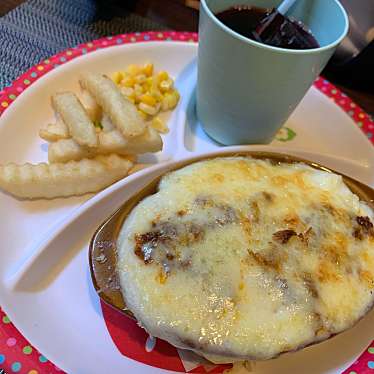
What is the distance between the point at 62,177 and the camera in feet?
4.07

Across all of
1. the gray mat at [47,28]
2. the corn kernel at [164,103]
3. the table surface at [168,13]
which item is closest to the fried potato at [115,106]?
the corn kernel at [164,103]

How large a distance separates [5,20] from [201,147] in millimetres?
1118

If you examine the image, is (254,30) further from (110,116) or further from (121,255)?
(121,255)

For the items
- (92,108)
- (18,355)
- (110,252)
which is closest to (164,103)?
(92,108)

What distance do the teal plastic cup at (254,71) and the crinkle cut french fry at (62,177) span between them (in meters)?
0.39

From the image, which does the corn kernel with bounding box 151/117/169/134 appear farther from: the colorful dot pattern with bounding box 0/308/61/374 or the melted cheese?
the colorful dot pattern with bounding box 0/308/61/374

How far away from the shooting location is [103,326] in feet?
3.77

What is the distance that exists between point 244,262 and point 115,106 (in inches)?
25.1

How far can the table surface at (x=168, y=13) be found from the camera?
82.1 inches

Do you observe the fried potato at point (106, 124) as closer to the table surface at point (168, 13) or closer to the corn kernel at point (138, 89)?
the corn kernel at point (138, 89)

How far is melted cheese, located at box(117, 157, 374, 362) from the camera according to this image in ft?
3.17

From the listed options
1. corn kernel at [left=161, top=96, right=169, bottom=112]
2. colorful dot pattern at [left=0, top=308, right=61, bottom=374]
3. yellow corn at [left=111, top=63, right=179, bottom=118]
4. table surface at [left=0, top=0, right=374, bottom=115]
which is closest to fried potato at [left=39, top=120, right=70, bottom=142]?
yellow corn at [left=111, top=63, right=179, bottom=118]

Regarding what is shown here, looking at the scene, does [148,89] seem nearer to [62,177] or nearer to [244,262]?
[62,177]

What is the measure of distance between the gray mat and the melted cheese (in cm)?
101
